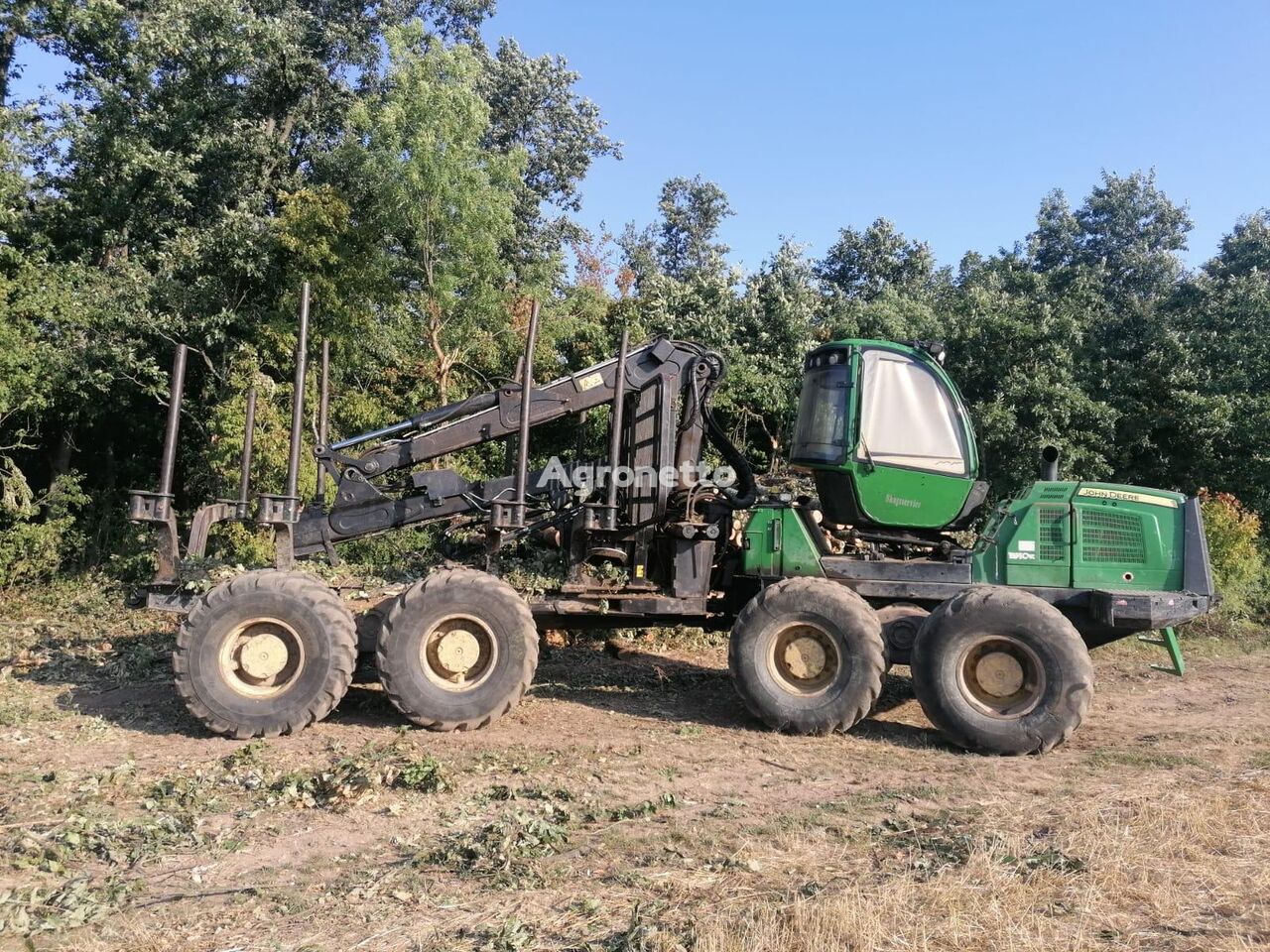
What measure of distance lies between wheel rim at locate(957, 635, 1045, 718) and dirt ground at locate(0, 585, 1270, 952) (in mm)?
430

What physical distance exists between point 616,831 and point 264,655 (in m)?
3.34

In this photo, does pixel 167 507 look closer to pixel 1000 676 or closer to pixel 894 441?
pixel 894 441

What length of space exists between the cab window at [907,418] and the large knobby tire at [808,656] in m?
1.27

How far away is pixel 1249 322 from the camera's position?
1833 cm

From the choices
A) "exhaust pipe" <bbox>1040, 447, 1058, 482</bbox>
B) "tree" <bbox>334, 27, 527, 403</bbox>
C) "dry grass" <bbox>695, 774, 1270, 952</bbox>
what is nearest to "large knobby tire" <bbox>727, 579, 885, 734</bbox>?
"dry grass" <bbox>695, 774, 1270, 952</bbox>

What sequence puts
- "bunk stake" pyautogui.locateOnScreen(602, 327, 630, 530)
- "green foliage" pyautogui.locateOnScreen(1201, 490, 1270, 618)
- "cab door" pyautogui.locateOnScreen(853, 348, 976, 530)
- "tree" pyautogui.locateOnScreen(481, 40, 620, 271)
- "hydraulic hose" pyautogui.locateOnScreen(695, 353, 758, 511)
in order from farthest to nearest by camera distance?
1. "tree" pyautogui.locateOnScreen(481, 40, 620, 271)
2. "green foliage" pyautogui.locateOnScreen(1201, 490, 1270, 618)
3. "hydraulic hose" pyautogui.locateOnScreen(695, 353, 758, 511)
4. "cab door" pyautogui.locateOnScreen(853, 348, 976, 530)
5. "bunk stake" pyautogui.locateOnScreen(602, 327, 630, 530)

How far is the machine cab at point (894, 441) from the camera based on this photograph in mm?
7680

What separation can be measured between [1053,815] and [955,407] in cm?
361

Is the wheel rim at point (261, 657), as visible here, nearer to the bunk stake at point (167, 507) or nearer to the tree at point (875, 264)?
the bunk stake at point (167, 507)

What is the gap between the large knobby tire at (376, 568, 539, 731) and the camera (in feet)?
23.0

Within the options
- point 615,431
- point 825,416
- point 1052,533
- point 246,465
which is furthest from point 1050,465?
point 246,465

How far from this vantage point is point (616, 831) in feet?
16.8

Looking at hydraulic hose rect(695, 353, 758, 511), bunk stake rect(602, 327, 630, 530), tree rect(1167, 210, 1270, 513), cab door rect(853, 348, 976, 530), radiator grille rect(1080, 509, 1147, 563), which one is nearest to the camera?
bunk stake rect(602, 327, 630, 530)

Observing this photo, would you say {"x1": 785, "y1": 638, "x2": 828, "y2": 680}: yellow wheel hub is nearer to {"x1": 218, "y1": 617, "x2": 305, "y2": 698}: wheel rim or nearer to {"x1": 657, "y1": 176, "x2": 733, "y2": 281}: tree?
{"x1": 218, "y1": 617, "x2": 305, "y2": 698}: wheel rim
